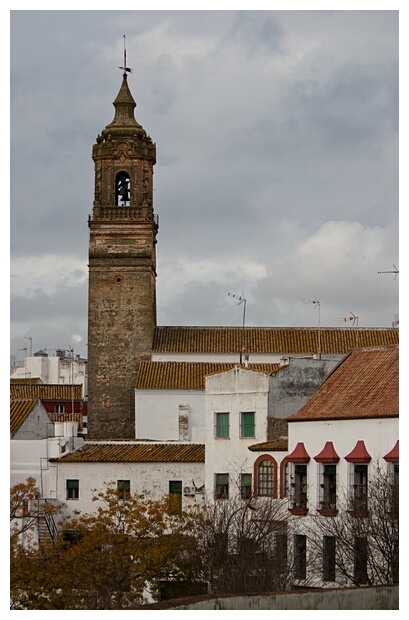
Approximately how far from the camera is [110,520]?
5078 centimetres

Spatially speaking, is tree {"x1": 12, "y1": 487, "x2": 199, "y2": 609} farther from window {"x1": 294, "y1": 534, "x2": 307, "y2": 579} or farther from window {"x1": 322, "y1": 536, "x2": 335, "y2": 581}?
window {"x1": 322, "y1": 536, "x2": 335, "y2": 581}

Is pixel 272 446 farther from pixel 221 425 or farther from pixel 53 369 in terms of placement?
pixel 53 369

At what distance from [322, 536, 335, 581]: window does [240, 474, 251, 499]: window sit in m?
8.10

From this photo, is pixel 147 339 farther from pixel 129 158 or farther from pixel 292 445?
pixel 292 445

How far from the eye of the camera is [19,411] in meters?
75.0

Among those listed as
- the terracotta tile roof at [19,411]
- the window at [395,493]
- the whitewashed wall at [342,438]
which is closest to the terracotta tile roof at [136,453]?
the terracotta tile roof at [19,411]

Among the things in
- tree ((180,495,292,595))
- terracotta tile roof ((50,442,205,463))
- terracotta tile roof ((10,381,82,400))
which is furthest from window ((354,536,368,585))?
terracotta tile roof ((10,381,82,400))

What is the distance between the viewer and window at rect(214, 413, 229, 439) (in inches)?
2216

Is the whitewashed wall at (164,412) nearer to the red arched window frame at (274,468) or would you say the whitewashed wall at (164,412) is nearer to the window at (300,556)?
the red arched window frame at (274,468)

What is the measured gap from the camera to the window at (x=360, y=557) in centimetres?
4041

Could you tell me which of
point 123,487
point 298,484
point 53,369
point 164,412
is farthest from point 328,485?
point 53,369

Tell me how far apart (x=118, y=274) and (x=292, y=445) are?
31178mm
